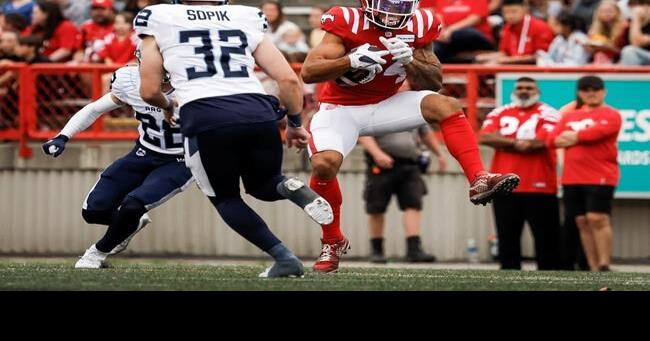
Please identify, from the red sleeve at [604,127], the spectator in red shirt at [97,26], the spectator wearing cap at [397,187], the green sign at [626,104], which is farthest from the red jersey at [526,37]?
the spectator in red shirt at [97,26]

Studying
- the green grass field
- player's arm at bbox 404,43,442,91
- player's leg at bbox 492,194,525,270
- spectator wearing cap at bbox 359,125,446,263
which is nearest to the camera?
the green grass field

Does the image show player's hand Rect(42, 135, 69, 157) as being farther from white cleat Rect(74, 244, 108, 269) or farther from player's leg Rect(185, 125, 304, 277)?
player's leg Rect(185, 125, 304, 277)

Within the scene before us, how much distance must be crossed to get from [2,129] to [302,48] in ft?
9.86

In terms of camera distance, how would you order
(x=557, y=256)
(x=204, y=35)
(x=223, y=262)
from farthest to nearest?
(x=223, y=262), (x=557, y=256), (x=204, y=35)

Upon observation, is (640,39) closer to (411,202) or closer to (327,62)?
(411,202)

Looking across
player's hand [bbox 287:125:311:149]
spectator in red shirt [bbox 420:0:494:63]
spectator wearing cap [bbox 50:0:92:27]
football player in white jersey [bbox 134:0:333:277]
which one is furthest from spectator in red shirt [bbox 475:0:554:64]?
football player in white jersey [bbox 134:0:333:277]

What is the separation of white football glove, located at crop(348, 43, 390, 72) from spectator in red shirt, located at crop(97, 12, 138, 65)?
6.74m

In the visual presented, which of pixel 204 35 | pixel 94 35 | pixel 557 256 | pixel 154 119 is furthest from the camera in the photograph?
pixel 94 35

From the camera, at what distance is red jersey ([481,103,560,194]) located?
41.5 feet

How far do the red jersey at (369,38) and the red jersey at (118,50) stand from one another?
6136mm

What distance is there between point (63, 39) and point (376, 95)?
7.32 meters
